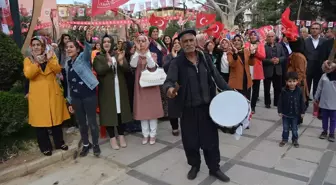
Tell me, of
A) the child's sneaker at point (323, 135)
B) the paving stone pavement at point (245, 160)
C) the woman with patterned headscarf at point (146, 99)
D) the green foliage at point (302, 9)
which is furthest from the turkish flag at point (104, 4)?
the green foliage at point (302, 9)

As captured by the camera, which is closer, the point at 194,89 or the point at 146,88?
the point at 194,89

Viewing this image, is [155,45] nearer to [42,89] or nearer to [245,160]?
[42,89]

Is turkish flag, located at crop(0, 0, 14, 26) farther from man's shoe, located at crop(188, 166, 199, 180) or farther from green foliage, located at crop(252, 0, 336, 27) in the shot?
green foliage, located at crop(252, 0, 336, 27)

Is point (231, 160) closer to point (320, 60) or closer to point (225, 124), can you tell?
point (225, 124)

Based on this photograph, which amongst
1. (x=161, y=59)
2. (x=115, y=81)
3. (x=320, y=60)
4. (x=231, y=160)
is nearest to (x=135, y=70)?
(x=115, y=81)

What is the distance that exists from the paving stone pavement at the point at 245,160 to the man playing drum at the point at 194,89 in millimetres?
566

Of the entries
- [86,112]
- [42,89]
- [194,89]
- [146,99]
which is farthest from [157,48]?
[194,89]

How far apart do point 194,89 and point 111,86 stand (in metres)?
1.70

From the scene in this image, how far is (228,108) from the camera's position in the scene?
2.99 metres

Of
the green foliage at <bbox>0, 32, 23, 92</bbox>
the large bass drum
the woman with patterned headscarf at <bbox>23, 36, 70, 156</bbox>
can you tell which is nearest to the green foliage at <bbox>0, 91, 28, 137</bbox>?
the woman with patterned headscarf at <bbox>23, 36, 70, 156</bbox>

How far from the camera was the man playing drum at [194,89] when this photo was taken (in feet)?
10.1

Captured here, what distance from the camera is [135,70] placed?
15.1ft

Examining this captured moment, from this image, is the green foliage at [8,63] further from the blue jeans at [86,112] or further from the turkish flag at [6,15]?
the turkish flag at [6,15]

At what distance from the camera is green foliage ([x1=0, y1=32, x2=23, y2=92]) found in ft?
12.5
